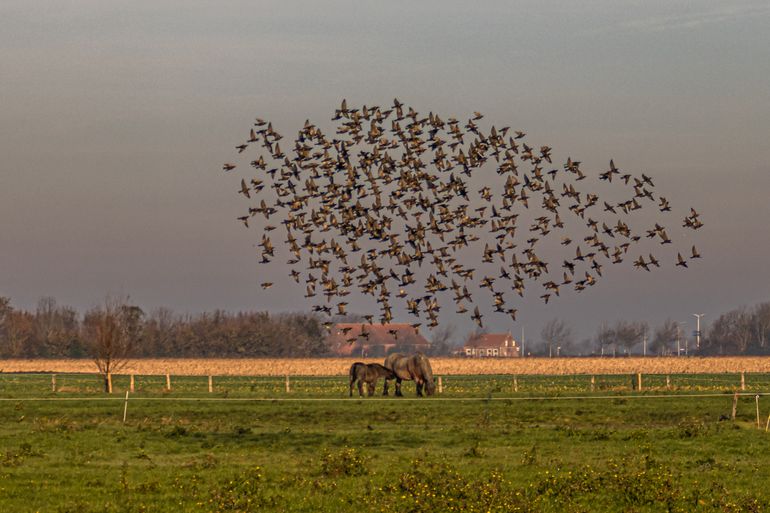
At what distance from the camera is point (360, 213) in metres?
41.1

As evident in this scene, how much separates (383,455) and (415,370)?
27.4m

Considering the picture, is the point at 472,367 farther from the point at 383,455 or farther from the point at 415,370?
the point at 383,455

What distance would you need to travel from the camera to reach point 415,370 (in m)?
62.9

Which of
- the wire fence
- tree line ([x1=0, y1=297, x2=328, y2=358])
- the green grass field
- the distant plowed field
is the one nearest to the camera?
the green grass field

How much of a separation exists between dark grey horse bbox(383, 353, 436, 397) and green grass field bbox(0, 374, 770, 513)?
5.53 m

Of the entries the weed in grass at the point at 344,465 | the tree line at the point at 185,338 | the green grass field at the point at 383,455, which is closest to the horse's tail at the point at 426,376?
the green grass field at the point at 383,455

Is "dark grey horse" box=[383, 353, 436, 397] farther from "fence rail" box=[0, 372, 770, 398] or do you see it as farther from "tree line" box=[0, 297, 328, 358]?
"tree line" box=[0, 297, 328, 358]

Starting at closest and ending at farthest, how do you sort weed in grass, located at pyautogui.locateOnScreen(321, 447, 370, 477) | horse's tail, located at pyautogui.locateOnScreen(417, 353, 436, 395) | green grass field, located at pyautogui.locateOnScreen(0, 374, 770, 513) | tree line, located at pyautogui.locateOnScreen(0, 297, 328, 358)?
green grass field, located at pyautogui.locateOnScreen(0, 374, 770, 513), weed in grass, located at pyautogui.locateOnScreen(321, 447, 370, 477), horse's tail, located at pyautogui.locateOnScreen(417, 353, 436, 395), tree line, located at pyautogui.locateOnScreen(0, 297, 328, 358)

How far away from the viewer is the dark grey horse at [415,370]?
6269cm

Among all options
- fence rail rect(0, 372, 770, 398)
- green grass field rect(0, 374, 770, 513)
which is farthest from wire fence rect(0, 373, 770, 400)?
green grass field rect(0, 374, 770, 513)

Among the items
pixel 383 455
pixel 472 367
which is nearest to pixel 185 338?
pixel 472 367

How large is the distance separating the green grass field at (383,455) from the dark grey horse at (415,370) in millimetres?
5531

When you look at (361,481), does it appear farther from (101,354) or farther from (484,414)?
(101,354)

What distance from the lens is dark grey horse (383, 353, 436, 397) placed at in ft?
206
